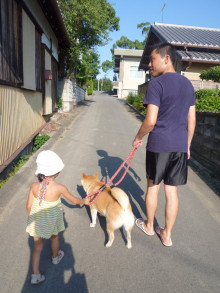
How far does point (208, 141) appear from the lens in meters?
5.50

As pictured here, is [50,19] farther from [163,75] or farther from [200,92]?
[163,75]

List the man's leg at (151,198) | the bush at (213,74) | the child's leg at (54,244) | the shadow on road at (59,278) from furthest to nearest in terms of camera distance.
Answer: the bush at (213,74)
the man's leg at (151,198)
the child's leg at (54,244)
the shadow on road at (59,278)

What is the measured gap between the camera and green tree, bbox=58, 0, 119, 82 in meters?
12.4

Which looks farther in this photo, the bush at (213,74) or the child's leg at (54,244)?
the bush at (213,74)

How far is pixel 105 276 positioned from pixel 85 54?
13968mm

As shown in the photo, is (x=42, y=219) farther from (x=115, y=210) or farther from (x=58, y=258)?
(x=115, y=210)

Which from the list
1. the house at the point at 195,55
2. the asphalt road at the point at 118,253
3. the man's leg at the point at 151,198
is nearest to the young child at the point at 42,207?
the asphalt road at the point at 118,253

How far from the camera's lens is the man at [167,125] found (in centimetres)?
232

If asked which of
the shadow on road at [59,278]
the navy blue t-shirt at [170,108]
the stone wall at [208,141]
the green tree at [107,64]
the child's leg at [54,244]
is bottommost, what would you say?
the shadow on road at [59,278]

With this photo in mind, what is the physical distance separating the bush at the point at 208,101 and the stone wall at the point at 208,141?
0.64 meters

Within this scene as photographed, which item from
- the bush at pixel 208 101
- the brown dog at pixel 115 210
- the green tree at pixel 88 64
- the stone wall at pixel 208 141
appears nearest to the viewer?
the brown dog at pixel 115 210

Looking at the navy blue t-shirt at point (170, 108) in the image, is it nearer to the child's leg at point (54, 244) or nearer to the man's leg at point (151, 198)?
the man's leg at point (151, 198)

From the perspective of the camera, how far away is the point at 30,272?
7.12ft

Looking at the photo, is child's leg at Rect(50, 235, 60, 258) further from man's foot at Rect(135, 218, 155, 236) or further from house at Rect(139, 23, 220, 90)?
house at Rect(139, 23, 220, 90)
